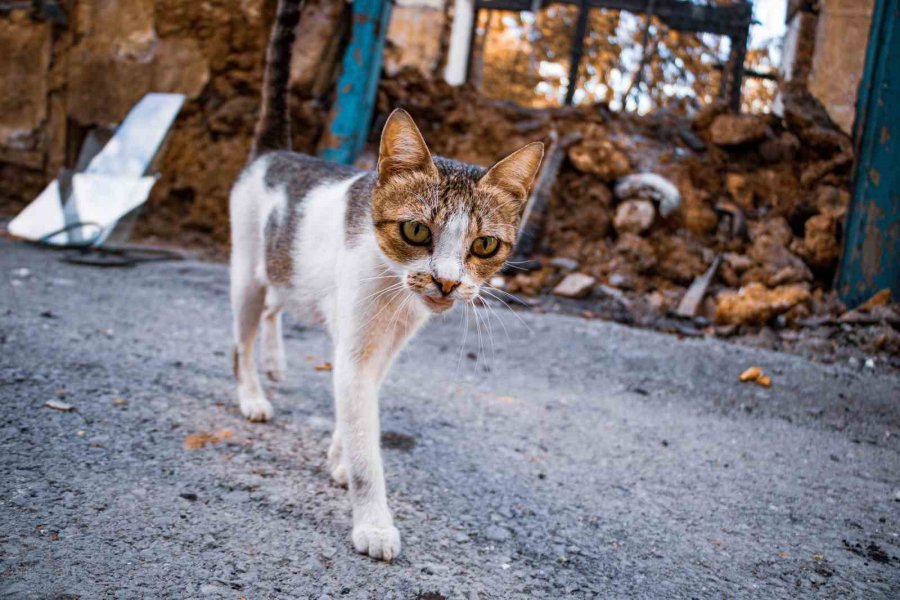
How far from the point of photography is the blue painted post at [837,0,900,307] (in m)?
4.35

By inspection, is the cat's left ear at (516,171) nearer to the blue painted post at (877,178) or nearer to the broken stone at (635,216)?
the blue painted post at (877,178)

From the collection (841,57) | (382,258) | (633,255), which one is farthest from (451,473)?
(841,57)

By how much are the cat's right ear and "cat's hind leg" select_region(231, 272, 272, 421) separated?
3.37 ft

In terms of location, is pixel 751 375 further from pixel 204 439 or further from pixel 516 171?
pixel 204 439

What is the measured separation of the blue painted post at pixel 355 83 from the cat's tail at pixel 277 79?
2863mm

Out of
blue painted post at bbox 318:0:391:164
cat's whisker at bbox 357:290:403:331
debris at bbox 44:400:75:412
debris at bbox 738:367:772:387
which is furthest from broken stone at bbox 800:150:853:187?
debris at bbox 44:400:75:412

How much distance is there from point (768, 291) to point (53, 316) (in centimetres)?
473

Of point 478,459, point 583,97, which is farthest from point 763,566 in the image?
point 583,97

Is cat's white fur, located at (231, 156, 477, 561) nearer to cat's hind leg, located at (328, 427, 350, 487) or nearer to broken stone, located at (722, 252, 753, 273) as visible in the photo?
cat's hind leg, located at (328, 427, 350, 487)

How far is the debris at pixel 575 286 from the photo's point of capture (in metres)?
5.28

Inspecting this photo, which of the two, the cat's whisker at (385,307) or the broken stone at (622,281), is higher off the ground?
the cat's whisker at (385,307)

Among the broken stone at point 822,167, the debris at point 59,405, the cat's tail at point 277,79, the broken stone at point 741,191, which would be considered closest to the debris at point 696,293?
the broken stone at point 741,191

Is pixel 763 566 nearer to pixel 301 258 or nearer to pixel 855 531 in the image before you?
pixel 855 531

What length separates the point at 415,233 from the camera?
1.81 m
